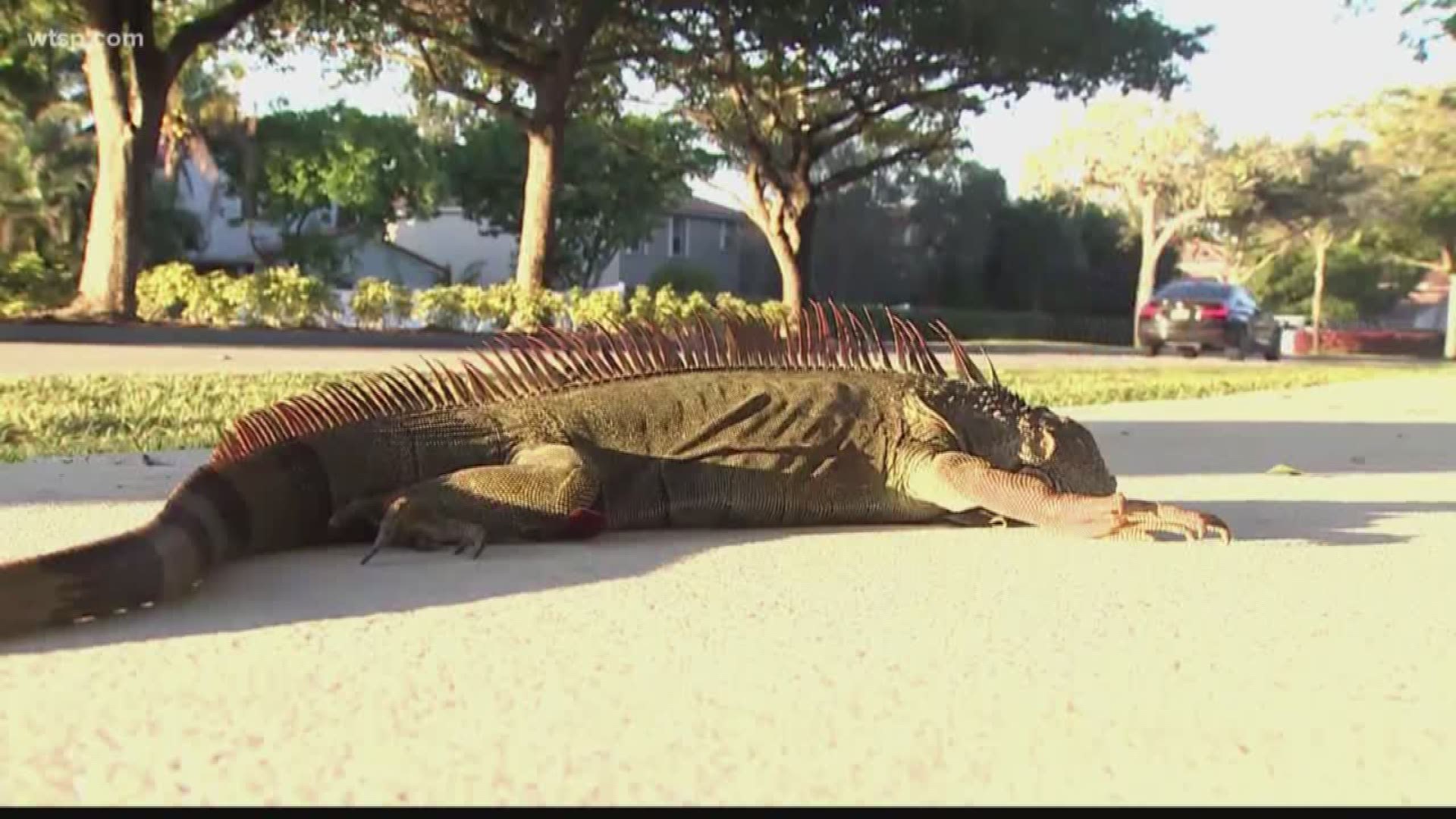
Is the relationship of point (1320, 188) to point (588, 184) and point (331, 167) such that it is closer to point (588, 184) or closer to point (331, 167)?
point (588, 184)

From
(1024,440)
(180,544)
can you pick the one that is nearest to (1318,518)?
(1024,440)

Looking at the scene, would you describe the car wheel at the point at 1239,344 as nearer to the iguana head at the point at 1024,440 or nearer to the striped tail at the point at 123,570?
the iguana head at the point at 1024,440

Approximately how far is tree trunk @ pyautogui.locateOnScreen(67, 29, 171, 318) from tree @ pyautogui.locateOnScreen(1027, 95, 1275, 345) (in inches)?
1357

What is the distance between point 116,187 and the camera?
20.5m

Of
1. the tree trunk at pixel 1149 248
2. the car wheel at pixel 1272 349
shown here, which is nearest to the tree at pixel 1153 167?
the tree trunk at pixel 1149 248

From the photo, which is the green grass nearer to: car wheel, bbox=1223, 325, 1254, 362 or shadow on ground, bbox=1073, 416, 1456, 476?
shadow on ground, bbox=1073, 416, 1456, 476

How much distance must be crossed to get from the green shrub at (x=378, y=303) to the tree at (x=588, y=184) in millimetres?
19542

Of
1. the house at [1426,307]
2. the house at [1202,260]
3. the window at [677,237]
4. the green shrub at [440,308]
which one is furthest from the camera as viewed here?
the house at [1202,260]

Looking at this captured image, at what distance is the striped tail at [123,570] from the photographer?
253cm

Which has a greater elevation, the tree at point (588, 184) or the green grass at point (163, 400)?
the tree at point (588, 184)

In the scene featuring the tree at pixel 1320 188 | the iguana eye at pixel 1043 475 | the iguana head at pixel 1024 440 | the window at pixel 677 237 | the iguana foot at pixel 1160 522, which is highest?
the tree at pixel 1320 188

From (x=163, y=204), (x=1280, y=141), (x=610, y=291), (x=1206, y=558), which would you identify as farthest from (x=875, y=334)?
(x=1280, y=141)

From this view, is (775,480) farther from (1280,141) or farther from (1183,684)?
(1280,141)

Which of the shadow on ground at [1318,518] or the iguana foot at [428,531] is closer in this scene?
the iguana foot at [428,531]
